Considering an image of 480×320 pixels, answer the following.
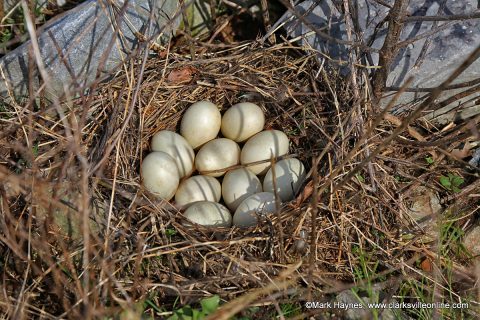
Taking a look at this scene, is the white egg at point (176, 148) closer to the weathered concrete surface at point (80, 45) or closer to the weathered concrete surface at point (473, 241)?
the weathered concrete surface at point (80, 45)

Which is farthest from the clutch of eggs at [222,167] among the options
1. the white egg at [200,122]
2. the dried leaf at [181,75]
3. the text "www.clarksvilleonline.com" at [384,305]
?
the text "www.clarksvilleonline.com" at [384,305]

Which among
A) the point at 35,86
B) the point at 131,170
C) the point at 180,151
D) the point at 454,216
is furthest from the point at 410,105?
the point at 35,86

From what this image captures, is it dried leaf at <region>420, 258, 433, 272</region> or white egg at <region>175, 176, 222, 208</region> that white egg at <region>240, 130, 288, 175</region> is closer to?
white egg at <region>175, 176, 222, 208</region>

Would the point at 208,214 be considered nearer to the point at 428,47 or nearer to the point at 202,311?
the point at 202,311

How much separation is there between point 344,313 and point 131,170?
40.8 inches

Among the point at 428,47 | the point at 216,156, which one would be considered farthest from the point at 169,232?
the point at 428,47

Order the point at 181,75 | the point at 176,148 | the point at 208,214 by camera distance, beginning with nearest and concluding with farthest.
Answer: the point at 208,214 < the point at 176,148 < the point at 181,75

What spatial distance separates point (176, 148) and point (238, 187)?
0.33m

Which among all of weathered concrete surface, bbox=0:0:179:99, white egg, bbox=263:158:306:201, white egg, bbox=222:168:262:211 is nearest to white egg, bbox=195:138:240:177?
white egg, bbox=222:168:262:211

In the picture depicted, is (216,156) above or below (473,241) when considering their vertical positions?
above

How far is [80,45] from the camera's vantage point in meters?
2.69

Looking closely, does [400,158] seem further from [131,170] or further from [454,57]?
[131,170]

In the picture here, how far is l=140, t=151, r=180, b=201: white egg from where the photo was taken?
2.43 metres

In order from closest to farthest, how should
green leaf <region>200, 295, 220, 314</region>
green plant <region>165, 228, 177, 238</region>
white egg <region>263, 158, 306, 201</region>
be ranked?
green leaf <region>200, 295, 220, 314</region> → green plant <region>165, 228, 177, 238</region> → white egg <region>263, 158, 306, 201</region>
